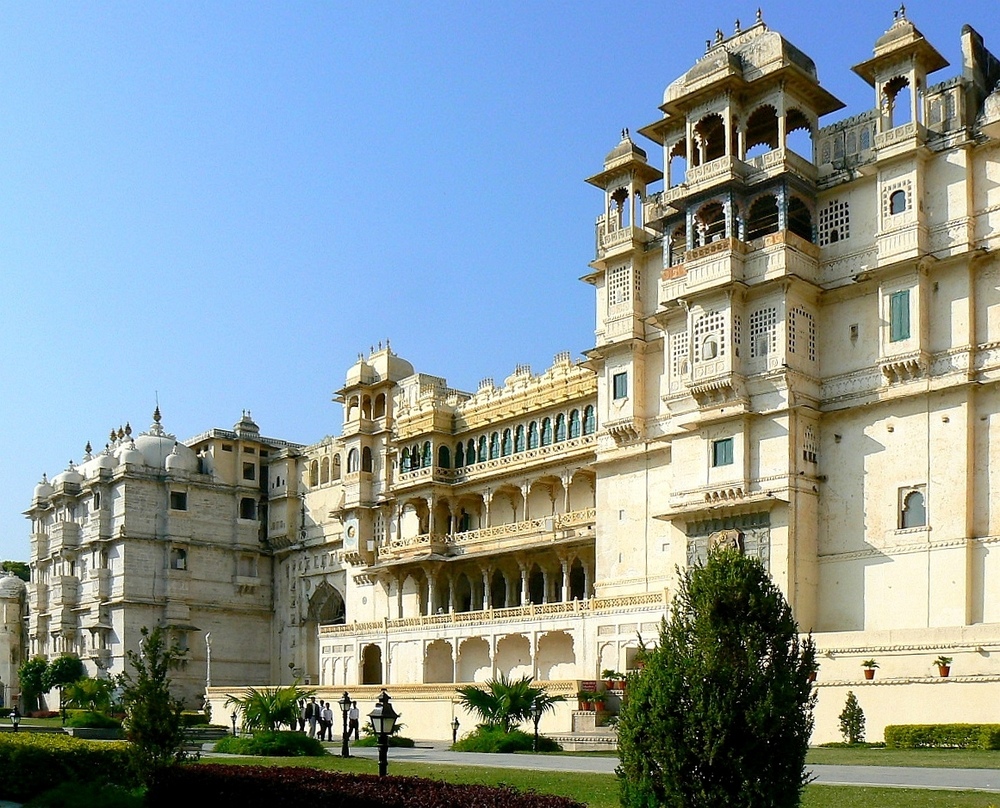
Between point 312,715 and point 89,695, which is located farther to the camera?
point 89,695

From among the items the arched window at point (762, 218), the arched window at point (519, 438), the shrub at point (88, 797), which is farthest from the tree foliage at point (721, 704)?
the arched window at point (519, 438)

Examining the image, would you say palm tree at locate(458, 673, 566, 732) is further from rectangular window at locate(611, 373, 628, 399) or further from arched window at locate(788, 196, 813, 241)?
arched window at locate(788, 196, 813, 241)

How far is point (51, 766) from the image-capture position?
2425 cm

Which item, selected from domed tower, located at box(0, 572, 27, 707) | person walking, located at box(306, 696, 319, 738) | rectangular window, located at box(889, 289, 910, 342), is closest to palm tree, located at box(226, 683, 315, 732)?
person walking, located at box(306, 696, 319, 738)

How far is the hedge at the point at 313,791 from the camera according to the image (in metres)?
16.4

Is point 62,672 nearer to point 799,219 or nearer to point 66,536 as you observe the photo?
point 66,536

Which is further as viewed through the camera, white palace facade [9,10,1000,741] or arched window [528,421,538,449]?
arched window [528,421,538,449]

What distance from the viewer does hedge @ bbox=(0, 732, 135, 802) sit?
24000mm

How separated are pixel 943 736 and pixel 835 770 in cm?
847

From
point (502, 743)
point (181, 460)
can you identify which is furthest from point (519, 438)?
point (181, 460)

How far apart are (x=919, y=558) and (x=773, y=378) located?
7.87 meters

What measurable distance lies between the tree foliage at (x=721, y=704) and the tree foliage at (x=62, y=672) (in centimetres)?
7368

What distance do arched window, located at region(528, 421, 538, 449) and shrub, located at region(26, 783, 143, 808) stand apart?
39.8 metres

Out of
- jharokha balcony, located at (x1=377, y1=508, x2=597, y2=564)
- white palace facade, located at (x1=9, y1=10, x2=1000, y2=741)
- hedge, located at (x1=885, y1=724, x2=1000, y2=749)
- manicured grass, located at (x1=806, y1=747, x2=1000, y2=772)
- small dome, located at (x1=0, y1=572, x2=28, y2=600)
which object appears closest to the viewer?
manicured grass, located at (x1=806, y1=747, x2=1000, y2=772)
